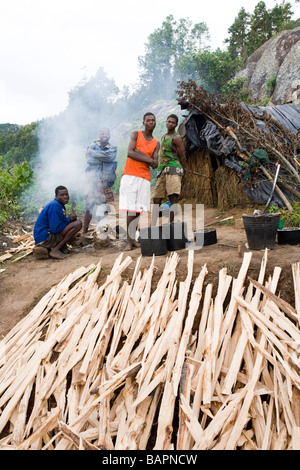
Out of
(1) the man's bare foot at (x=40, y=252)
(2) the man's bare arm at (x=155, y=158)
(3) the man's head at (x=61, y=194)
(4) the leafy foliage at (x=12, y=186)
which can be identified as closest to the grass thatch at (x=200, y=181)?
(2) the man's bare arm at (x=155, y=158)

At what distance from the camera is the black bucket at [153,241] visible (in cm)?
395

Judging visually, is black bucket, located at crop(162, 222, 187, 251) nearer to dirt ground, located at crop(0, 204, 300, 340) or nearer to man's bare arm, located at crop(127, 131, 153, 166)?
dirt ground, located at crop(0, 204, 300, 340)

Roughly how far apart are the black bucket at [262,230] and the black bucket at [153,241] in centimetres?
99

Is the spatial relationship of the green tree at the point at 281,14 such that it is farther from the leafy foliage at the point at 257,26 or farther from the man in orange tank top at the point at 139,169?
the man in orange tank top at the point at 139,169

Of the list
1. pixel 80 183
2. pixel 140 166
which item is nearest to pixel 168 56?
pixel 80 183

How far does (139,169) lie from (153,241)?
3.69 ft

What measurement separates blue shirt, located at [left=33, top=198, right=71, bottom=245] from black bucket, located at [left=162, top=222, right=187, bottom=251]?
5.65ft

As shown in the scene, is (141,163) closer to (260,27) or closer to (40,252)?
(40,252)

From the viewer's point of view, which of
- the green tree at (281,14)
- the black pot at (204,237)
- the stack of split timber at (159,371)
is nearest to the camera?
the stack of split timber at (159,371)

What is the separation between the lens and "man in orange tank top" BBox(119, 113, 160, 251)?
4.38 metres

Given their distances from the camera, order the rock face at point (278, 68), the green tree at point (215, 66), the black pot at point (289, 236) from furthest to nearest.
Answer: the green tree at point (215, 66) < the rock face at point (278, 68) < the black pot at point (289, 236)

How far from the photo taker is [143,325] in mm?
2709

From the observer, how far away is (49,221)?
482 centimetres
